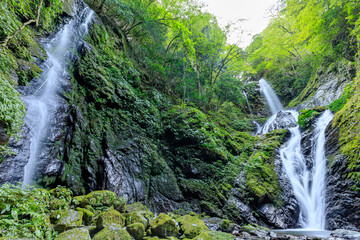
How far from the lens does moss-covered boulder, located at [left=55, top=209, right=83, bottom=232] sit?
2.74 meters

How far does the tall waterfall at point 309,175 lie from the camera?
6.14 metres

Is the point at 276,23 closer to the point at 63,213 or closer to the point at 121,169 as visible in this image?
the point at 121,169

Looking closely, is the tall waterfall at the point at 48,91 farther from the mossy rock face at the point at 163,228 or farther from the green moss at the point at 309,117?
the green moss at the point at 309,117

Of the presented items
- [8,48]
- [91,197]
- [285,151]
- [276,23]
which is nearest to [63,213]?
[91,197]

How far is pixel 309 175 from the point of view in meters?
7.48

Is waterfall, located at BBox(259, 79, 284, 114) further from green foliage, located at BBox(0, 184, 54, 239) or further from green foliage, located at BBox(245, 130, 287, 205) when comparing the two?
green foliage, located at BBox(0, 184, 54, 239)

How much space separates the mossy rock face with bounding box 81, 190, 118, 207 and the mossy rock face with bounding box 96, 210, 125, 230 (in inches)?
27.5

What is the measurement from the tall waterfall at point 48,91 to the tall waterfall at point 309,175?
345 inches

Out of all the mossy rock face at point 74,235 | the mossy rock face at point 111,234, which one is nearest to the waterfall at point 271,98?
the mossy rock face at point 111,234

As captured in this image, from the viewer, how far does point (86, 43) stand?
755 cm

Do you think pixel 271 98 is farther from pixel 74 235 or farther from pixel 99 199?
pixel 74 235

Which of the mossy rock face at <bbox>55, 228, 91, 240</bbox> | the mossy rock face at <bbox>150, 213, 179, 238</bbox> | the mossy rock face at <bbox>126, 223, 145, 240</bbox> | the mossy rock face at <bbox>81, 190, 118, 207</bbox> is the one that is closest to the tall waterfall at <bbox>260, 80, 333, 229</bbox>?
the mossy rock face at <bbox>150, 213, 179, 238</bbox>

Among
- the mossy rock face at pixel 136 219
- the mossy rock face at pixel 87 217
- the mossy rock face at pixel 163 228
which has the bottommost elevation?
the mossy rock face at pixel 163 228

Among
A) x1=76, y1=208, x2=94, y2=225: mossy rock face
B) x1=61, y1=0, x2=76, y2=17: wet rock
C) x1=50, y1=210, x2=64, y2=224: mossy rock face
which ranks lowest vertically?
x1=76, y1=208, x2=94, y2=225: mossy rock face
